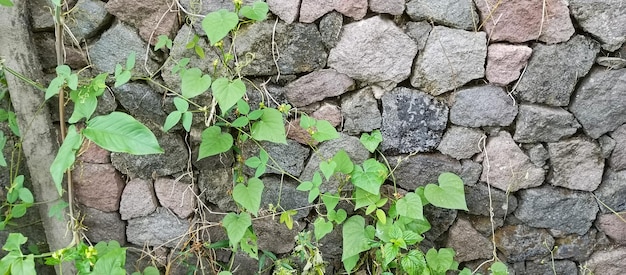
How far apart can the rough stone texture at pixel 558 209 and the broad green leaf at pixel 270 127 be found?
0.86 m

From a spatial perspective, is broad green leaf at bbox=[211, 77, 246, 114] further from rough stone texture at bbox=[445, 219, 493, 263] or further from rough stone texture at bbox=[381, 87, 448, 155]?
rough stone texture at bbox=[445, 219, 493, 263]

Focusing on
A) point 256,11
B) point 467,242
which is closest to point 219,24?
point 256,11

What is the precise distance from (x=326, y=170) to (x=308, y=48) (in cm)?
40

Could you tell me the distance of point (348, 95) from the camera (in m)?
1.75

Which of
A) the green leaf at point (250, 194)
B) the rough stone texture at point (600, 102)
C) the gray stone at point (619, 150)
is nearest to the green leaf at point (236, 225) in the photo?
the green leaf at point (250, 194)

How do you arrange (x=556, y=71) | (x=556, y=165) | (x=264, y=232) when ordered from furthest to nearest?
(x=264, y=232)
(x=556, y=165)
(x=556, y=71)

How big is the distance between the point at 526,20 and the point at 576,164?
519 mm

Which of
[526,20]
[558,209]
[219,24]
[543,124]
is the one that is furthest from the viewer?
[558,209]

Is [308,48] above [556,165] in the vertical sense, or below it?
above

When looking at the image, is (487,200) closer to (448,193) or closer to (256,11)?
(448,193)

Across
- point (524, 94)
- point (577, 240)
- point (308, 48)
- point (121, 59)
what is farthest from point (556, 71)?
point (121, 59)

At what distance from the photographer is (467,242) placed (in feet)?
6.10

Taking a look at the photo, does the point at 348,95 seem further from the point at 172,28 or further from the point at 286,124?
the point at 172,28

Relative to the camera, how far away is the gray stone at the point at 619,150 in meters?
1.69
